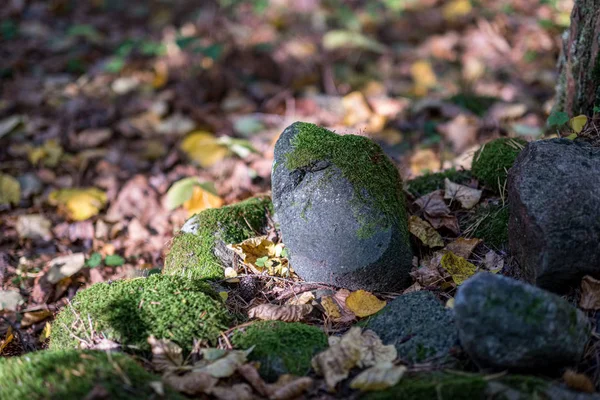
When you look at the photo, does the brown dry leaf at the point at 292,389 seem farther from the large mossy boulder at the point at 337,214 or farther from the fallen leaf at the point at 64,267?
the fallen leaf at the point at 64,267

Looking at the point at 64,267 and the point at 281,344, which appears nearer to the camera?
the point at 281,344

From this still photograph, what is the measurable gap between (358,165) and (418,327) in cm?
90

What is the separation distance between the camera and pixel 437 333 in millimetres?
2242

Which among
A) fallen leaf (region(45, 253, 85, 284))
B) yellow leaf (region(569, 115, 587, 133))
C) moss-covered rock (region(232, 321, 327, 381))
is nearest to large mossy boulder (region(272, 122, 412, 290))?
moss-covered rock (region(232, 321, 327, 381))

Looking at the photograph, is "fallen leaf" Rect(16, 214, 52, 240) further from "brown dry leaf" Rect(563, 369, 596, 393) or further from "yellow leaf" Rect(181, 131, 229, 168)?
"brown dry leaf" Rect(563, 369, 596, 393)

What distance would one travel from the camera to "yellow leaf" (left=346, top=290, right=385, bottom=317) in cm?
253

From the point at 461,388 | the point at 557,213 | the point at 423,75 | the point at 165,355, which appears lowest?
the point at 165,355

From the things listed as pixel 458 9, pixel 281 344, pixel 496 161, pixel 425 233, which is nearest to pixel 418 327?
pixel 281 344

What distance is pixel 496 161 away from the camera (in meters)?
3.16

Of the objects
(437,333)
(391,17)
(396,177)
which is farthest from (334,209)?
(391,17)

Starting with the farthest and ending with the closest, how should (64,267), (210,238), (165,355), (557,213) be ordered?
(64,267)
(210,238)
(557,213)
(165,355)

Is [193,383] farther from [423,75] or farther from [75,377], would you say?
A: [423,75]

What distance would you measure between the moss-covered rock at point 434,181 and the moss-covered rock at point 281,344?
1.35 metres

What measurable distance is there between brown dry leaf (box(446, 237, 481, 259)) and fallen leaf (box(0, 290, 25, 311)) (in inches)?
103
